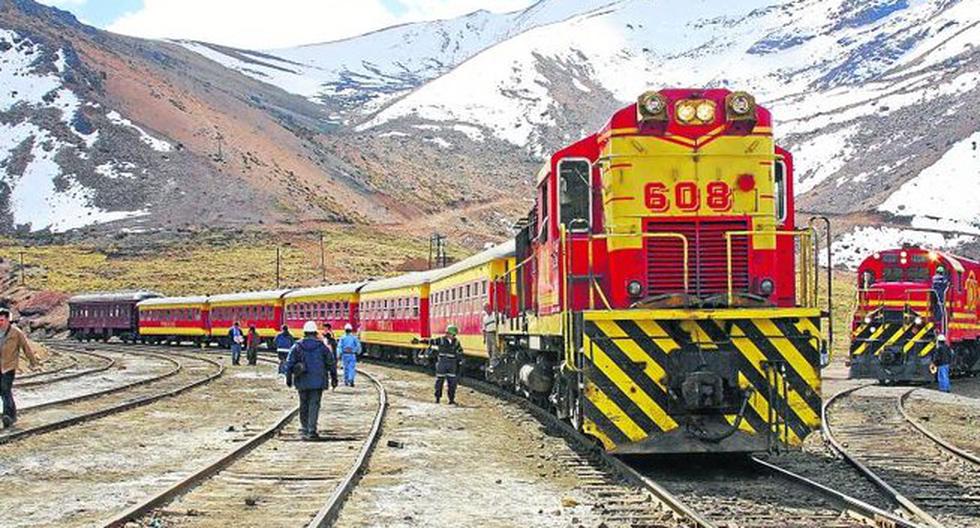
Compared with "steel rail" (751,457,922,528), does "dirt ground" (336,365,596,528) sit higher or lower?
lower

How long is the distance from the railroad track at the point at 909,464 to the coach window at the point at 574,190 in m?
3.87

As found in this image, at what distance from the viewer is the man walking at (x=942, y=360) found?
24.4 metres

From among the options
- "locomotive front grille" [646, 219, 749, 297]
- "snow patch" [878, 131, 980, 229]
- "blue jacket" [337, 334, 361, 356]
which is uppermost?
"snow patch" [878, 131, 980, 229]

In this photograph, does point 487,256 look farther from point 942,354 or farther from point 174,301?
point 174,301

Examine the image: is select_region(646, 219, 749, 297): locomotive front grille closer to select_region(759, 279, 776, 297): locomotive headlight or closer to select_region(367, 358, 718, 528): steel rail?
select_region(759, 279, 776, 297): locomotive headlight

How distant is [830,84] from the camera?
541 feet

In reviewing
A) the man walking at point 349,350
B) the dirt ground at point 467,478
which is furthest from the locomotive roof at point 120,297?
the dirt ground at point 467,478

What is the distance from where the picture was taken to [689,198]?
38.2ft

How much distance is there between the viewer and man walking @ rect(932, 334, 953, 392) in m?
24.4

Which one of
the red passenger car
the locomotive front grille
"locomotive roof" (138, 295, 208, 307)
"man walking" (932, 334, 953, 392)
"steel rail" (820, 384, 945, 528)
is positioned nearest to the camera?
"steel rail" (820, 384, 945, 528)

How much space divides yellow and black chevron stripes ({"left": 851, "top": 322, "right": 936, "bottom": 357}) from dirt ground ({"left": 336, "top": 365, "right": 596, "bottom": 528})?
10980 mm

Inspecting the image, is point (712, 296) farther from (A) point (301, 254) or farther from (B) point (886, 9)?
(B) point (886, 9)

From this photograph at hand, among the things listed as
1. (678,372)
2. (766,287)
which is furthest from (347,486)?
(766,287)

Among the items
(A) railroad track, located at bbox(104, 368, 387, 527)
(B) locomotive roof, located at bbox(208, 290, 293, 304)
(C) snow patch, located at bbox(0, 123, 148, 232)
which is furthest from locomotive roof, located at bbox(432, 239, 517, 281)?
(C) snow patch, located at bbox(0, 123, 148, 232)
